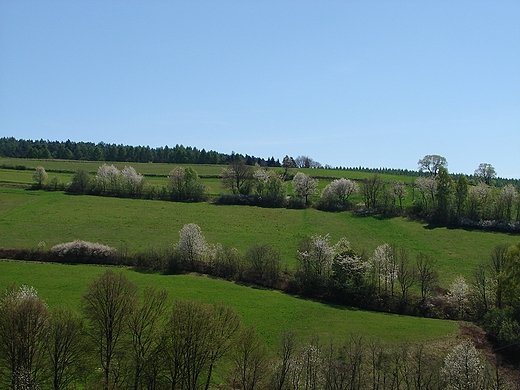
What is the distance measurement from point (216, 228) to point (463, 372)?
53900 millimetres

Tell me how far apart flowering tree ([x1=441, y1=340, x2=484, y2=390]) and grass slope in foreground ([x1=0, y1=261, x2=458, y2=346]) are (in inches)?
371

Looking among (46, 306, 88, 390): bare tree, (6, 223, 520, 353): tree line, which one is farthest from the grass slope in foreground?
(46, 306, 88, 390): bare tree

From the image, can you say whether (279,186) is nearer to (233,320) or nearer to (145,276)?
(145,276)

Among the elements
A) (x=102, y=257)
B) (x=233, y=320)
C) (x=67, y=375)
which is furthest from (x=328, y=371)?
(x=102, y=257)

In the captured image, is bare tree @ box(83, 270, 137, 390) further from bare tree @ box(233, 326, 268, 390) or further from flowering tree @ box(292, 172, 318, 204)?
flowering tree @ box(292, 172, 318, 204)

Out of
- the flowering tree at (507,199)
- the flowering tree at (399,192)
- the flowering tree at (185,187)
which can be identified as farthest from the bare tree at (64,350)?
the flowering tree at (507,199)

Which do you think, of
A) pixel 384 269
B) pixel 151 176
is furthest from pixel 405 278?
pixel 151 176

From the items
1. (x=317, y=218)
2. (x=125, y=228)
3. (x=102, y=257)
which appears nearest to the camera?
(x=102, y=257)

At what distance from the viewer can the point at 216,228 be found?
81062 millimetres

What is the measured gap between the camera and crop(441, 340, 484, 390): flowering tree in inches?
1320

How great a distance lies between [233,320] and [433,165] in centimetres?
8244

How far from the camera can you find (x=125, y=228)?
260 ft

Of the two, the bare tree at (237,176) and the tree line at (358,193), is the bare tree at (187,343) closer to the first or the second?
the tree line at (358,193)

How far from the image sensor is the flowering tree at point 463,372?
33.5 m
